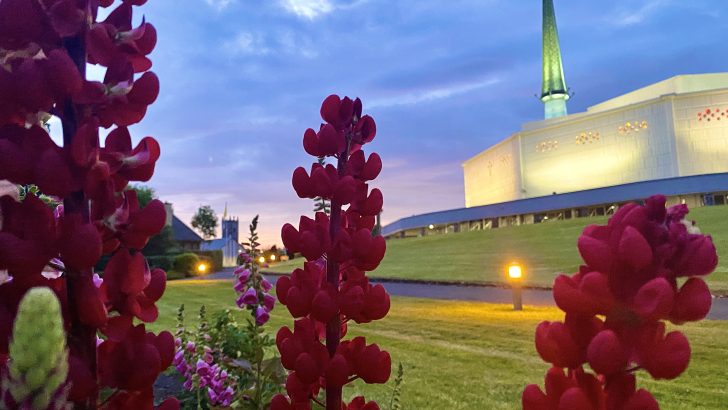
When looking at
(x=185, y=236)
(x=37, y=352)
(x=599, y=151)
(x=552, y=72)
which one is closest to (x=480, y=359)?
(x=37, y=352)

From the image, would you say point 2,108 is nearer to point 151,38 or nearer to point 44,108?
point 44,108

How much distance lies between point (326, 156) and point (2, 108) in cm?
71

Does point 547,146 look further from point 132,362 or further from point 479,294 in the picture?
point 132,362

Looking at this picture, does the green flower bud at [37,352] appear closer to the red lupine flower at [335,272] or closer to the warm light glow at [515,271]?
the red lupine flower at [335,272]

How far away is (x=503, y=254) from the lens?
26312 mm

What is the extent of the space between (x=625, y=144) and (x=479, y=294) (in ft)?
164

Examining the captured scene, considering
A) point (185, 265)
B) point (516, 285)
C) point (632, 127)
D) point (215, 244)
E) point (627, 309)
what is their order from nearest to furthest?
point (627, 309), point (516, 285), point (185, 265), point (632, 127), point (215, 244)

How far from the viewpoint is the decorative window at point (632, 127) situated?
55.4m

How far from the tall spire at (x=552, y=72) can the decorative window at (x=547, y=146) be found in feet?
48.0

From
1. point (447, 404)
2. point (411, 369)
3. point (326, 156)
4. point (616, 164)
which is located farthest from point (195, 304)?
point (616, 164)

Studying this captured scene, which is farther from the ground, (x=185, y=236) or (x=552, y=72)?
(x=552, y=72)

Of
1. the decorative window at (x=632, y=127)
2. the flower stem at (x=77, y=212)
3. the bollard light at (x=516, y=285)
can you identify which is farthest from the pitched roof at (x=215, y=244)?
the flower stem at (x=77, y=212)

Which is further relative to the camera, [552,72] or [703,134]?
[552,72]

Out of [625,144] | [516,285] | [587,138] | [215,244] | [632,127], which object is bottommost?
[516,285]
